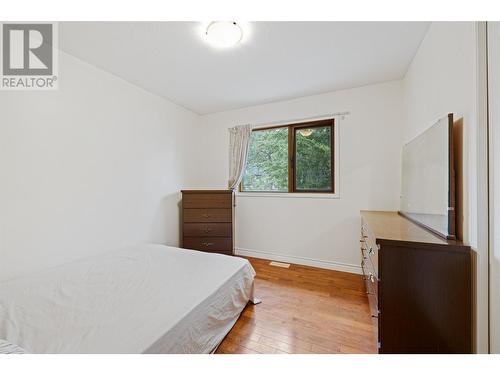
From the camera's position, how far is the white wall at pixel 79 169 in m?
1.59

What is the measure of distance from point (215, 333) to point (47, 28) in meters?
2.67

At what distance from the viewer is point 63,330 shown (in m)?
0.98

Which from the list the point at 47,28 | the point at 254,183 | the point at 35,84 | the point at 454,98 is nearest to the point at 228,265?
the point at 254,183

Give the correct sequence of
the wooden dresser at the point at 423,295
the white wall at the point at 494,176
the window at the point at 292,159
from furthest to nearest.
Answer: the window at the point at 292,159 < the wooden dresser at the point at 423,295 < the white wall at the point at 494,176

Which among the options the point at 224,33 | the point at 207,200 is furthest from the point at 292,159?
the point at 224,33

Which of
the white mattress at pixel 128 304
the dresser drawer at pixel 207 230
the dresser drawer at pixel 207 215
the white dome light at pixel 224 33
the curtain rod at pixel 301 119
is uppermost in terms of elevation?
the white dome light at pixel 224 33

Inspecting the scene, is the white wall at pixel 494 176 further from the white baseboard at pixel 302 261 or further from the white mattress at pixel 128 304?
the white baseboard at pixel 302 261

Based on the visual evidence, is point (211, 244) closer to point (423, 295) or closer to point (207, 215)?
point (207, 215)

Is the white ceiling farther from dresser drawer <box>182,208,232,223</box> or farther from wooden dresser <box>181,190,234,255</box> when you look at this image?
dresser drawer <box>182,208,232,223</box>

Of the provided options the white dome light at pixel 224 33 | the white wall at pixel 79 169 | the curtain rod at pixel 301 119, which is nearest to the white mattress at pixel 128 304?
the white wall at pixel 79 169

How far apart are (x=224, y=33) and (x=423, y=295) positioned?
2.14m

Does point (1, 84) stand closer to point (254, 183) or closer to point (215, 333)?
point (215, 333)

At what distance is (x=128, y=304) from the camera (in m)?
1.21

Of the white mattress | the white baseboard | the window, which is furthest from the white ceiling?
the white baseboard
